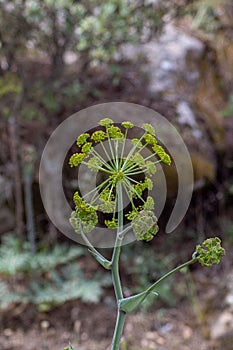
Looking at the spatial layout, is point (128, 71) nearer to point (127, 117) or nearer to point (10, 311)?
point (127, 117)

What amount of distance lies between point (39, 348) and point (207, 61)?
2.26 m

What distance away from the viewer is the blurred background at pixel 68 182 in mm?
2031

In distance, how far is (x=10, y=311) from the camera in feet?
7.13

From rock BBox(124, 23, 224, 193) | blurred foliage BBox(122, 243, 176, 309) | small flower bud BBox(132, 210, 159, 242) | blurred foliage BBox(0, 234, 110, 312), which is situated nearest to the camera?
small flower bud BBox(132, 210, 159, 242)

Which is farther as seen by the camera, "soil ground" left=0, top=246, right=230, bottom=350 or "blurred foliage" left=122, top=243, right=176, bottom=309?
"blurred foliage" left=122, top=243, right=176, bottom=309

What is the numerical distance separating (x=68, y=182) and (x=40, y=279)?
22.1 inches

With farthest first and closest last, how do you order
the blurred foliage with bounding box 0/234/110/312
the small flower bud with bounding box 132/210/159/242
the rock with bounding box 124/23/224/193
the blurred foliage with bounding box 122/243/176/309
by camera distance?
the rock with bounding box 124/23/224/193 → the blurred foliage with bounding box 122/243/176/309 → the blurred foliage with bounding box 0/234/110/312 → the small flower bud with bounding box 132/210/159/242

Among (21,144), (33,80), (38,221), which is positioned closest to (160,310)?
(38,221)

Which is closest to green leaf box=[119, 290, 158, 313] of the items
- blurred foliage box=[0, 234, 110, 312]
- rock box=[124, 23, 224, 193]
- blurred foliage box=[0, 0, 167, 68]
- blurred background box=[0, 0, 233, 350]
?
blurred background box=[0, 0, 233, 350]

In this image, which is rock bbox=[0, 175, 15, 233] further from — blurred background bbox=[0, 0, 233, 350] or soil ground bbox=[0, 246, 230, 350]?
soil ground bbox=[0, 246, 230, 350]

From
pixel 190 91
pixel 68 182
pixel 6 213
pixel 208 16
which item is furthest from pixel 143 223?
pixel 208 16

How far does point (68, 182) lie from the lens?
246 centimetres

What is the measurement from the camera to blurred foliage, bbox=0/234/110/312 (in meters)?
2.04

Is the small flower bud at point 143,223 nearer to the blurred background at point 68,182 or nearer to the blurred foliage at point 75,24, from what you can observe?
the blurred background at point 68,182
